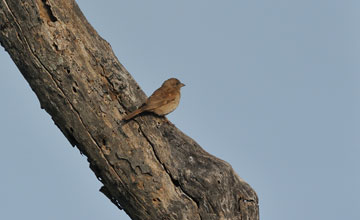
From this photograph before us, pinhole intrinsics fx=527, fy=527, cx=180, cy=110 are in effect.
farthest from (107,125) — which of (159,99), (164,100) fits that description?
(164,100)

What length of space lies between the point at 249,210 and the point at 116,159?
1.65 m

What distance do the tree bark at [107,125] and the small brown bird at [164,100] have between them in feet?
0.52

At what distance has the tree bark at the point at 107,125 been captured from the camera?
5660mm

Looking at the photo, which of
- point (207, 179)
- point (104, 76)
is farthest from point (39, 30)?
point (207, 179)

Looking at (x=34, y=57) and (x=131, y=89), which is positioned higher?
(x=131, y=89)

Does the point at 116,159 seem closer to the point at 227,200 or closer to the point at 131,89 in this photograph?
the point at 131,89

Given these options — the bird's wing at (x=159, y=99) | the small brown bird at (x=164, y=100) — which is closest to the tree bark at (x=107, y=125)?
the small brown bird at (x=164, y=100)

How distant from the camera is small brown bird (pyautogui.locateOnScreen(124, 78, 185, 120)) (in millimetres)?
6242

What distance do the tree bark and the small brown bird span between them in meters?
0.16

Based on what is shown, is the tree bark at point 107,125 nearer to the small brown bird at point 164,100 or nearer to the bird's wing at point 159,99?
the small brown bird at point 164,100

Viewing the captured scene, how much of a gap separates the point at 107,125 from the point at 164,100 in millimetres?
1613

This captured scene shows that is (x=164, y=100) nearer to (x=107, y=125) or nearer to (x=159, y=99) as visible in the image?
(x=159, y=99)

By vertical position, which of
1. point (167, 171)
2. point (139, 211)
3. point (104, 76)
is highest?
point (104, 76)

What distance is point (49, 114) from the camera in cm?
585
